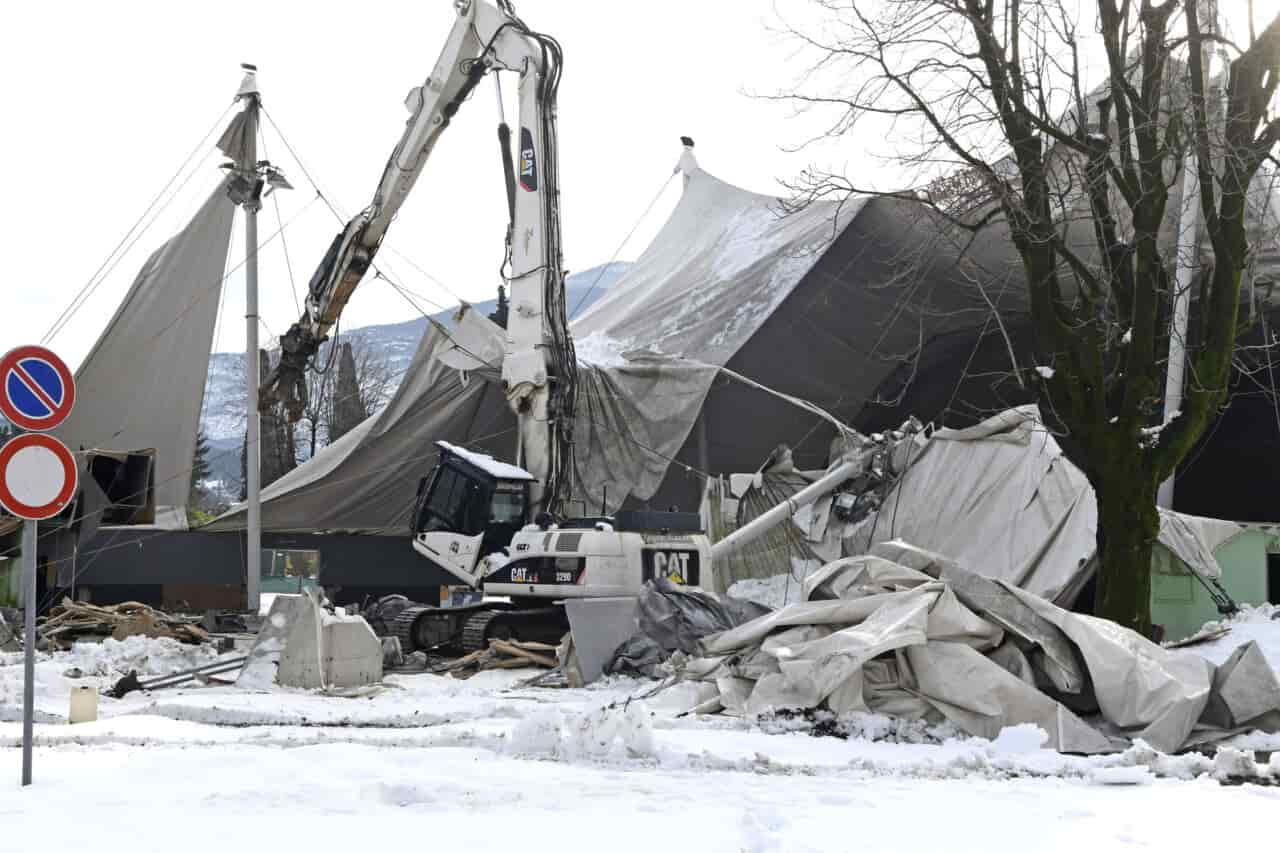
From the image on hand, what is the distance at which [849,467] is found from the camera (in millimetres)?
19156

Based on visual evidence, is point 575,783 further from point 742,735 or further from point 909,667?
point 909,667

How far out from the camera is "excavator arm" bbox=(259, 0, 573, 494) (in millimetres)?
15023

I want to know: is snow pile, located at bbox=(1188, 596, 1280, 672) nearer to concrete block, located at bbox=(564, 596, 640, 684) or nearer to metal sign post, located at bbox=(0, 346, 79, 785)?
concrete block, located at bbox=(564, 596, 640, 684)

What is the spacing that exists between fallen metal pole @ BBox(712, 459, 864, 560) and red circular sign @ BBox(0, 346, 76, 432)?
10.4 meters

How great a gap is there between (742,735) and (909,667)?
3.85 ft

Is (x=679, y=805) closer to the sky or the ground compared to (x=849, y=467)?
closer to the ground

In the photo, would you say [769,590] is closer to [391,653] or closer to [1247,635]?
[391,653]

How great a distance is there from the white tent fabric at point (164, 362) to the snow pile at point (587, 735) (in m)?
14.7

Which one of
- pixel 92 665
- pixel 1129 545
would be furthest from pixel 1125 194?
pixel 92 665

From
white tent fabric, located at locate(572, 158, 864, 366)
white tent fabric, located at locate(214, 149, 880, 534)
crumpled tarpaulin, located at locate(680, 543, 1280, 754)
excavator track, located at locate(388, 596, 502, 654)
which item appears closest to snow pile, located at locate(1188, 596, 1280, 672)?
crumpled tarpaulin, located at locate(680, 543, 1280, 754)

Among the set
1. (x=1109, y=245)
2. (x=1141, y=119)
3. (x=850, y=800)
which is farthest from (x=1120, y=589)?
(x=850, y=800)

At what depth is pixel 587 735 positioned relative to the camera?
6.71 metres

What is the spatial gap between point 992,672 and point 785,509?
33.4 ft

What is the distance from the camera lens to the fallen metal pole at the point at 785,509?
1647cm
